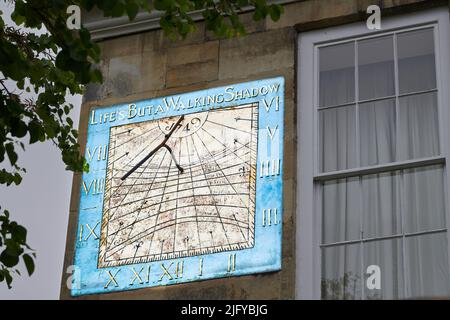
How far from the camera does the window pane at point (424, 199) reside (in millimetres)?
10906

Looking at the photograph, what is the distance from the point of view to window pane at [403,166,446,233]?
10906mm

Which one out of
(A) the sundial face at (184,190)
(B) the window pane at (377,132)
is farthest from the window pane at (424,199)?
(A) the sundial face at (184,190)

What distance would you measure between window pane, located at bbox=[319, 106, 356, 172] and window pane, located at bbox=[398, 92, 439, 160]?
0.44m

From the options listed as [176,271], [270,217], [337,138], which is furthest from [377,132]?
[176,271]

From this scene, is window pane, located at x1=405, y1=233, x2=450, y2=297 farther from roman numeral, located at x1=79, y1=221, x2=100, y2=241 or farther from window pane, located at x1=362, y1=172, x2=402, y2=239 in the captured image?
roman numeral, located at x1=79, y1=221, x2=100, y2=241

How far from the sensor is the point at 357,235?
1108 centimetres

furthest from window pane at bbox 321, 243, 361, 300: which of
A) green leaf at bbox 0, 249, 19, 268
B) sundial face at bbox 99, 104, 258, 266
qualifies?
green leaf at bbox 0, 249, 19, 268

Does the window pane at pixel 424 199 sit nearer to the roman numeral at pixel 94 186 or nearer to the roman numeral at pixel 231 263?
the roman numeral at pixel 231 263

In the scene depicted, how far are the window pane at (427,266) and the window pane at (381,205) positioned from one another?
8.7 inches
